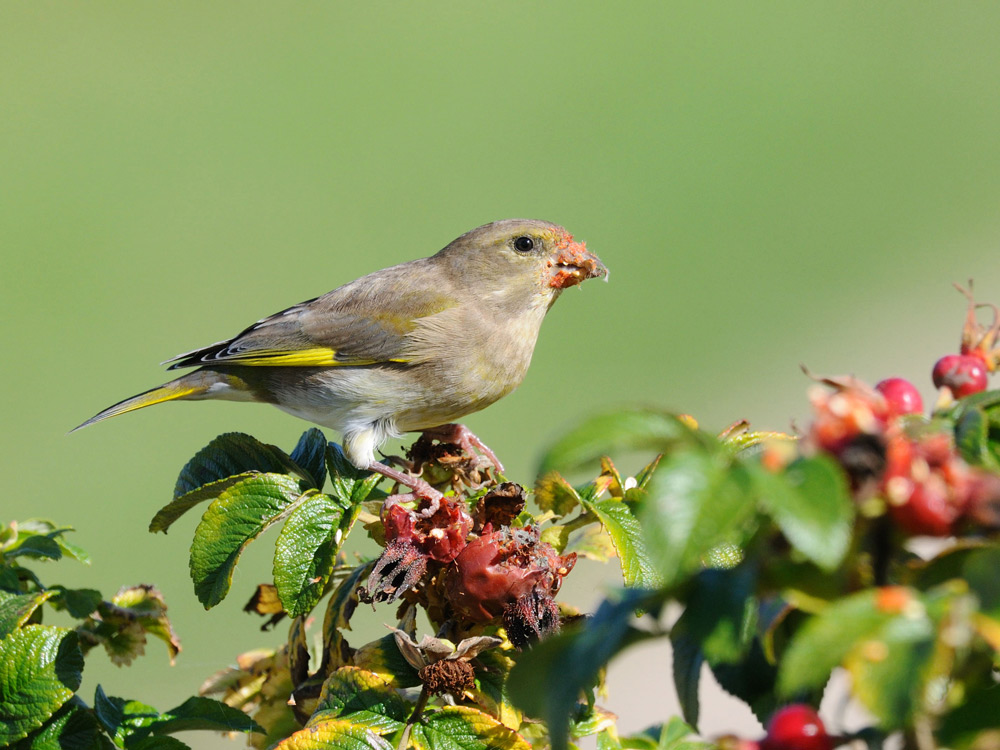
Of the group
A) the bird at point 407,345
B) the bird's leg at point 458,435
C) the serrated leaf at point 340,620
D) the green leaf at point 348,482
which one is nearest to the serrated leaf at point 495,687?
the serrated leaf at point 340,620

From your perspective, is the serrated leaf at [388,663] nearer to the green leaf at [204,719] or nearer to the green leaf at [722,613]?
the green leaf at [204,719]

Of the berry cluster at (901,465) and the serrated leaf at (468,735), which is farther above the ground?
the berry cluster at (901,465)

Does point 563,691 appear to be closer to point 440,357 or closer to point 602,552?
point 602,552

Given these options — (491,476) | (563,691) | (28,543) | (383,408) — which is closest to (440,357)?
(383,408)

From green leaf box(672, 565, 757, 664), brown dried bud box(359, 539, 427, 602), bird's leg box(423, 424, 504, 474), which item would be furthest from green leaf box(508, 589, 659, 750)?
bird's leg box(423, 424, 504, 474)

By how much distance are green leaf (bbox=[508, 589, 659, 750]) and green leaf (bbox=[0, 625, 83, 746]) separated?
1.00m

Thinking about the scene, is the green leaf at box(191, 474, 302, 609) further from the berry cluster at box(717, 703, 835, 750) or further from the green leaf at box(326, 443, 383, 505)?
the berry cluster at box(717, 703, 835, 750)

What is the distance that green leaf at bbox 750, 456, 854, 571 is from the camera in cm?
74

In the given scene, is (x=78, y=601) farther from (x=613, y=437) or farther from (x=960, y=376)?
(x=960, y=376)

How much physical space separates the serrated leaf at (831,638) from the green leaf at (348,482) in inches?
49.3

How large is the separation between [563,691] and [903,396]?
1.51ft

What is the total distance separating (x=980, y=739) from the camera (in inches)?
30.7

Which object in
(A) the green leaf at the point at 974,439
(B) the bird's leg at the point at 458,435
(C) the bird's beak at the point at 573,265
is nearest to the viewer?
(A) the green leaf at the point at 974,439

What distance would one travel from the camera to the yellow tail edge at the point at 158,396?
3922 mm
